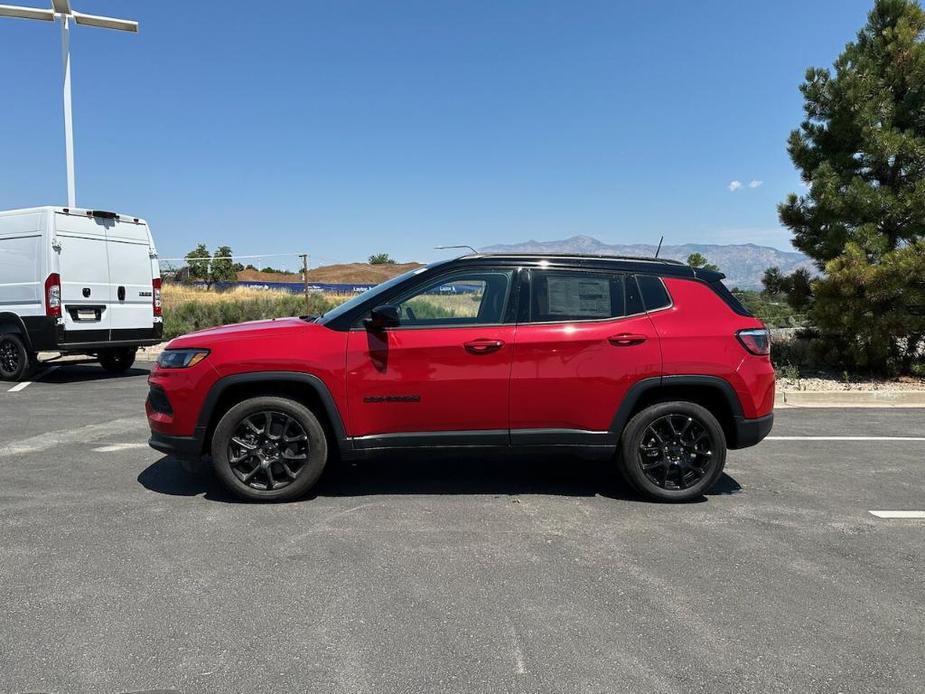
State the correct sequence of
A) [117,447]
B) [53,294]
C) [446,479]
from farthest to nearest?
[53,294] → [117,447] → [446,479]

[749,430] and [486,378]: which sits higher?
[486,378]

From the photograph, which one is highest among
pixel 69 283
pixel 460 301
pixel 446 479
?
pixel 69 283

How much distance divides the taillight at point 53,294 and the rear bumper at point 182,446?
663 cm

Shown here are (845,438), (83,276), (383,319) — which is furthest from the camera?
(83,276)

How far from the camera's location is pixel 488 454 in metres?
4.70

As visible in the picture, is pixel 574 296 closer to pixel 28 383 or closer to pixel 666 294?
pixel 666 294

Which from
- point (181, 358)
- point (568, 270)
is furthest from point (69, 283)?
point (568, 270)

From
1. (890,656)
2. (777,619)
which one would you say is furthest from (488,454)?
(890,656)

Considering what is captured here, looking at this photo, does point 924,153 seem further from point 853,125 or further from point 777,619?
point 777,619

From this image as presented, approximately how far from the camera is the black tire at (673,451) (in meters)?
4.71

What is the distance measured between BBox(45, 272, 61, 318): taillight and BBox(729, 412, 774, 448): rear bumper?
9.68 meters

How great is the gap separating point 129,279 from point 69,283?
3.19ft

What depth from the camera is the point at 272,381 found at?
4.56 meters

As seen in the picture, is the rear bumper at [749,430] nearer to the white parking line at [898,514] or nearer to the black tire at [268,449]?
the white parking line at [898,514]
